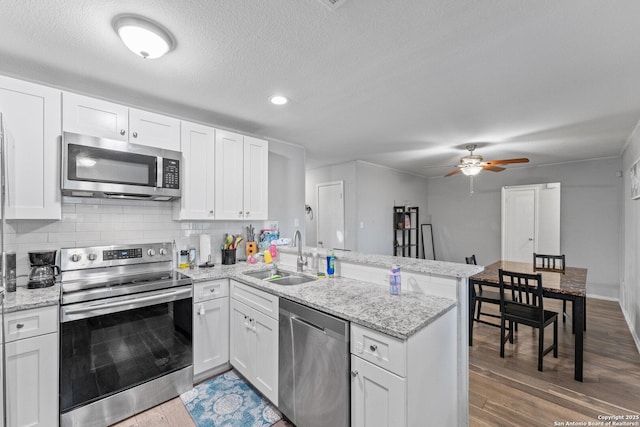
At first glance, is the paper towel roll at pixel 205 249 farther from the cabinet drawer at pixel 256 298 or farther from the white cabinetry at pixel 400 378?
the white cabinetry at pixel 400 378

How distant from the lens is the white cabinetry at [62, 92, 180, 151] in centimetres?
209

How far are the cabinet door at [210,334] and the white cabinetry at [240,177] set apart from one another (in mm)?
913

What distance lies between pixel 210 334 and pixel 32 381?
3.48 ft

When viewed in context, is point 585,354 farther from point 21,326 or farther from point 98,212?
point 98,212

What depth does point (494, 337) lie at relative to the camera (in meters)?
3.24

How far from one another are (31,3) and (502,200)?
655 cm

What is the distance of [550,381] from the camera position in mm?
2396

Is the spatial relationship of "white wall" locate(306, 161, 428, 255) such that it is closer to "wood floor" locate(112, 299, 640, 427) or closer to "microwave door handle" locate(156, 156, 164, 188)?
"wood floor" locate(112, 299, 640, 427)

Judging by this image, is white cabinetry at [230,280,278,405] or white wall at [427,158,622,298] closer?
white cabinetry at [230,280,278,405]

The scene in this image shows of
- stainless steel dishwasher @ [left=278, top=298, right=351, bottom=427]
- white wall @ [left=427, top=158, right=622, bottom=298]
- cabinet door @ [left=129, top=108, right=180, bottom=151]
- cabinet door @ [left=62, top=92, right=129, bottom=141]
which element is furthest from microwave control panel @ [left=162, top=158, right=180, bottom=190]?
white wall @ [left=427, top=158, right=622, bottom=298]

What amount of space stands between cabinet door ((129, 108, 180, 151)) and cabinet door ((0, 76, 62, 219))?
18.4 inches

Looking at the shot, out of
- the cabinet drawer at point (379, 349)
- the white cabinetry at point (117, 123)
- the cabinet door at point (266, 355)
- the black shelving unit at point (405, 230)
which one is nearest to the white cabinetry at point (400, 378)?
the cabinet drawer at point (379, 349)

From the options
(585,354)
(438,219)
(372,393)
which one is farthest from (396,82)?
(438,219)

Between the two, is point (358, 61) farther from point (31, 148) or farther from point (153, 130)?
point (31, 148)
